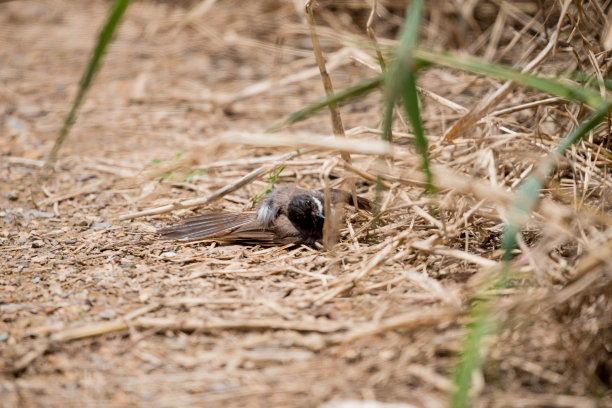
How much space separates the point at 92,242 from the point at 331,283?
1202 millimetres

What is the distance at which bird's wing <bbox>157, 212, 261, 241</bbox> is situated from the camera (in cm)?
294

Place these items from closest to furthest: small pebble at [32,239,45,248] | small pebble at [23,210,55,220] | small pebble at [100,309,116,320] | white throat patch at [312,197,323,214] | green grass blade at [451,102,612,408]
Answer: green grass blade at [451,102,612,408] → small pebble at [100,309,116,320] → small pebble at [32,239,45,248] → white throat patch at [312,197,323,214] → small pebble at [23,210,55,220]

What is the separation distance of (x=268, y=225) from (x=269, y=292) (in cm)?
58

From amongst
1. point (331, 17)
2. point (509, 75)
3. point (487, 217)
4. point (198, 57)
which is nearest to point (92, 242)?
point (487, 217)

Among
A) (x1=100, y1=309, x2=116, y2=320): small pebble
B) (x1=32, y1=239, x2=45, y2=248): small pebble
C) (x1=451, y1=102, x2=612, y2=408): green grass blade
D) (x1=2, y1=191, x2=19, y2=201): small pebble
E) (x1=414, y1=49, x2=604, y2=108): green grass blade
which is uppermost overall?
(x1=414, y1=49, x2=604, y2=108): green grass blade

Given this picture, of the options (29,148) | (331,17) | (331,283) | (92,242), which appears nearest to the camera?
(331,283)

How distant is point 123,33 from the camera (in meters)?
6.12

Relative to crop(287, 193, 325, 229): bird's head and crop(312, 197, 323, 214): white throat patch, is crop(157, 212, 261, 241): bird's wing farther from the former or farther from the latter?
crop(312, 197, 323, 214): white throat patch

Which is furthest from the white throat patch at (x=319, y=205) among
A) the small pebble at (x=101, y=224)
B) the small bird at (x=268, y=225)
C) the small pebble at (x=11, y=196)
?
the small pebble at (x=11, y=196)

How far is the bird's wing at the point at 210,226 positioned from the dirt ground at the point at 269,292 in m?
0.07

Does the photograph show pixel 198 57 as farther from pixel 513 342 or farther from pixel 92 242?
pixel 513 342

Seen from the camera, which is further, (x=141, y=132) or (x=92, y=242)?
(x=141, y=132)

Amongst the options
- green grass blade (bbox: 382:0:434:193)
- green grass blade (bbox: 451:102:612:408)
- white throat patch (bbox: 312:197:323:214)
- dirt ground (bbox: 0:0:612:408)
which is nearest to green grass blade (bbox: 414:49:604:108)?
green grass blade (bbox: 451:102:612:408)

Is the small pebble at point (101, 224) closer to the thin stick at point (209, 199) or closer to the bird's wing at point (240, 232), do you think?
the thin stick at point (209, 199)
